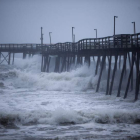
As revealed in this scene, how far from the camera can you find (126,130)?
29.8 feet

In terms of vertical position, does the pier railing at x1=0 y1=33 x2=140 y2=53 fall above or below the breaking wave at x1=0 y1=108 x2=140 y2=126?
above

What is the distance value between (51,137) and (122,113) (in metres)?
3.65

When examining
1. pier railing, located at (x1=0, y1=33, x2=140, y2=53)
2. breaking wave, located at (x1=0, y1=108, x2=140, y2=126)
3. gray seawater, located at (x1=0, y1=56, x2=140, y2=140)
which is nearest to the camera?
gray seawater, located at (x1=0, y1=56, x2=140, y2=140)

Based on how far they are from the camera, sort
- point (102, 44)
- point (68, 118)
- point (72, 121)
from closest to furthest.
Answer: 1. point (72, 121)
2. point (68, 118)
3. point (102, 44)

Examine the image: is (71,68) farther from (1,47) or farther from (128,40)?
(1,47)

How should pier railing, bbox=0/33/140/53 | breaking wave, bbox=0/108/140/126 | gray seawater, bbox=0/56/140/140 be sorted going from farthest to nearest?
pier railing, bbox=0/33/140/53 → breaking wave, bbox=0/108/140/126 → gray seawater, bbox=0/56/140/140

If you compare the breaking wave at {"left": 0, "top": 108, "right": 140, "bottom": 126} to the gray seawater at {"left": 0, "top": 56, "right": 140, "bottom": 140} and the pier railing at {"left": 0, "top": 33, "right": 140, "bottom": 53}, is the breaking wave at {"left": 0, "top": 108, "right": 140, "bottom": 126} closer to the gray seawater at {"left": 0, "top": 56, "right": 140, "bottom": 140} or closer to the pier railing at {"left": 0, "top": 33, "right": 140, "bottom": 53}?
the gray seawater at {"left": 0, "top": 56, "right": 140, "bottom": 140}

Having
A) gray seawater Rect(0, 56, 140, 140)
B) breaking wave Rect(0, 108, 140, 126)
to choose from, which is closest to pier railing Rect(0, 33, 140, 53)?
gray seawater Rect(0, 56, 140, 140)

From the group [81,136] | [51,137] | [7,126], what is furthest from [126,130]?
[7,126]

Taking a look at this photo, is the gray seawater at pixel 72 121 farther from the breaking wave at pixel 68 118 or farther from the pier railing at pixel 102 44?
the pier railing at pixel 102 44

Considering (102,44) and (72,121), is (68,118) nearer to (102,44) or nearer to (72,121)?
(72,121)

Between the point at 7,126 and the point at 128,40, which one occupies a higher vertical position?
the point at 128,40

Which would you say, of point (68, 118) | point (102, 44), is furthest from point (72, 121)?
point (102, 44)

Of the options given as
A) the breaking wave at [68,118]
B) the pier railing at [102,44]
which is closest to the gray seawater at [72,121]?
Result: the breaking wave at [68,118]
